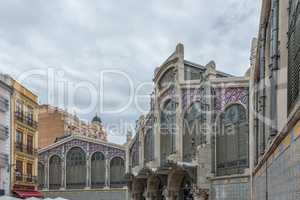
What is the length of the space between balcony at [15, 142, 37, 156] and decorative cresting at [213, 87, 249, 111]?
1694 centimetres

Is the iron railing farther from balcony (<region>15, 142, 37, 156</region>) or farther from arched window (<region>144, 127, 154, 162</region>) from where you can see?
arched window (<region>144, 127, 154, 162</region>)

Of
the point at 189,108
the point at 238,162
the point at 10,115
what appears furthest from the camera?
the point at 10,115

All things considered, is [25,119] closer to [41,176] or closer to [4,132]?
[4,132]

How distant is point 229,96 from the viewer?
960 inches

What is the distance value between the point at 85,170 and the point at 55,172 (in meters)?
3.78

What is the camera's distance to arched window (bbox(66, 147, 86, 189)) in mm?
48750

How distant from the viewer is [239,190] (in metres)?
21.8

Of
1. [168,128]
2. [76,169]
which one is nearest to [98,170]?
[76,169]

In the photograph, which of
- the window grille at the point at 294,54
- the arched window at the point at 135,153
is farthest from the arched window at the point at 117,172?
the window grille at the point at 294,54

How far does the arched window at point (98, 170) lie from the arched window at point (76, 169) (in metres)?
1.03

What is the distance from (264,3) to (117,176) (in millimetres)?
38839

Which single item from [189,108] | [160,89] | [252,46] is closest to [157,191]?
[160,89]

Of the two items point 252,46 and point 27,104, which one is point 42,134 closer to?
point 27,104

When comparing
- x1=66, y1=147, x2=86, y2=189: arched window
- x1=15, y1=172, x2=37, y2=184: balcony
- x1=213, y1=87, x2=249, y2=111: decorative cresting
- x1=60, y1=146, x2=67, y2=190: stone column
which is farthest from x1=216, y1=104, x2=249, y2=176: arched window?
x1=60, y1=146, x2=67, y2=190: stone column
